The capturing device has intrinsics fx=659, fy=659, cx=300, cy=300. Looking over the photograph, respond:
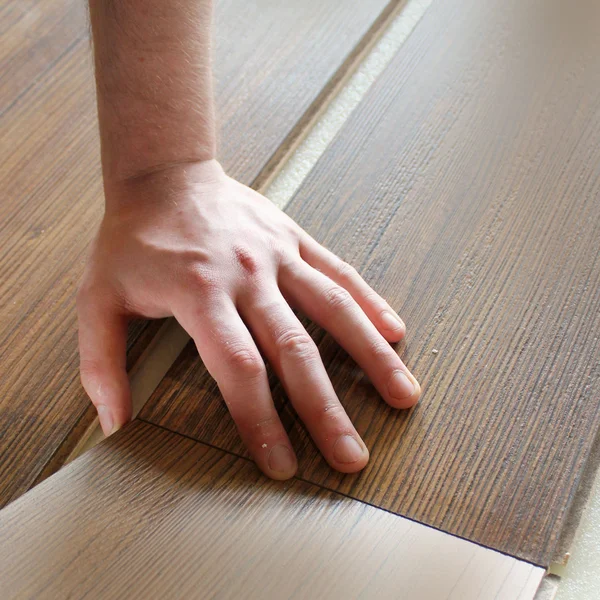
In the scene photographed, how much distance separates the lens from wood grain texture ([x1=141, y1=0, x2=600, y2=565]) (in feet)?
2.17

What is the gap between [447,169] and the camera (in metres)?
0.95

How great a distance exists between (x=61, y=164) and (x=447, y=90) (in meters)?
0.62

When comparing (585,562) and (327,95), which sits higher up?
(327,95)

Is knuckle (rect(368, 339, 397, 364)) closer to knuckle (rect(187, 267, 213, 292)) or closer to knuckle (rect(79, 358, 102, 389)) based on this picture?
knuckle (rect(187, 267, 213, 292))

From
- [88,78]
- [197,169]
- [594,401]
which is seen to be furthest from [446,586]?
[88,78]

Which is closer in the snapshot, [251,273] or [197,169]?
[251,273]

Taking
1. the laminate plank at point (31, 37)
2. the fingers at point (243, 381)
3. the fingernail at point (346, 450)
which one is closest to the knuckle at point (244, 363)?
the fingers at point (243, 381)

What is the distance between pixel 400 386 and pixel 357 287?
15 cm

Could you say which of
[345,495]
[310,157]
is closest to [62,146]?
[310,157]

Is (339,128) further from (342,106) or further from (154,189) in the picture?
(154,189)

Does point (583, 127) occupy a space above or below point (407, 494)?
above

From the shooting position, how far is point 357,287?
80 centimetres

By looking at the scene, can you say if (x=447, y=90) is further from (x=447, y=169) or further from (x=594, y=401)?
(x=594, y=401)

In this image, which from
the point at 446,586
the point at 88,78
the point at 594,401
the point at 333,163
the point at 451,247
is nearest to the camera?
the point at 446,586
